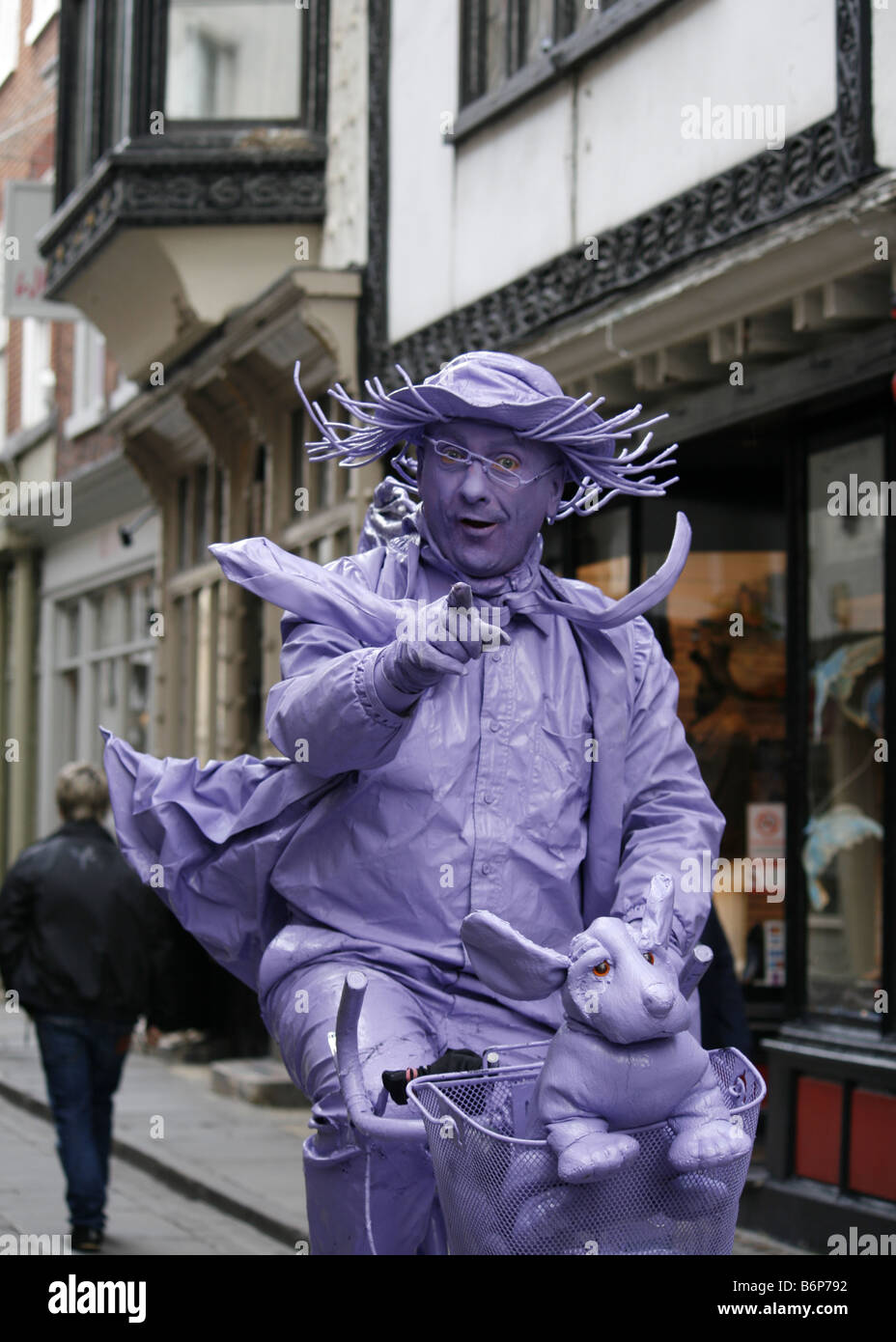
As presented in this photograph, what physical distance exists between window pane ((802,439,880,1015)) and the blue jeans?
3.12 meters

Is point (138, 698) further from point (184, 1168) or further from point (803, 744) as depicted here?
point (803, 744)

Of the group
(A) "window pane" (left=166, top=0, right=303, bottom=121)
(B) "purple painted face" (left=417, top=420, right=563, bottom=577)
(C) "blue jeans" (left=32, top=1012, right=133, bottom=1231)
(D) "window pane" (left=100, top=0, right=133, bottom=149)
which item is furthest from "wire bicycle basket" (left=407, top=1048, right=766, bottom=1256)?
(D) "window pane" (left=100, top=0, right=133, bottom=149)

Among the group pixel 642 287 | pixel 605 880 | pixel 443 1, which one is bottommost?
pixel 605 880

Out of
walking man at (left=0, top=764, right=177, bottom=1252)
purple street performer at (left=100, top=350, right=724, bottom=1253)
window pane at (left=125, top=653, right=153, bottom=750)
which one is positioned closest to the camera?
purple street performer at (left=100, top=350, right=724, bottom=1253)

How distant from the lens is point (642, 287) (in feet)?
29.8

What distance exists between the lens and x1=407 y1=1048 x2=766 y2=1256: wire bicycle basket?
2734 mm

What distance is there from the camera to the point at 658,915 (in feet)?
9.56

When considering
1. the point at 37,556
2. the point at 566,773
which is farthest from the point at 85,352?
the point at 566,773

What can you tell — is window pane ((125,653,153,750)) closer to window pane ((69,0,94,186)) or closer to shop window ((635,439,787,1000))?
window pane ((69,0,94,186))

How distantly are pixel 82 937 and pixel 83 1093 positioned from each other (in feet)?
2.25

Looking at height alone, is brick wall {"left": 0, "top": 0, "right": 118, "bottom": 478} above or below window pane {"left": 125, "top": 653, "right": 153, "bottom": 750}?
above

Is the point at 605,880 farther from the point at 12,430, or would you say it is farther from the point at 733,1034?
the point at 12,430

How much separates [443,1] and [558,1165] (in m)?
10.3
